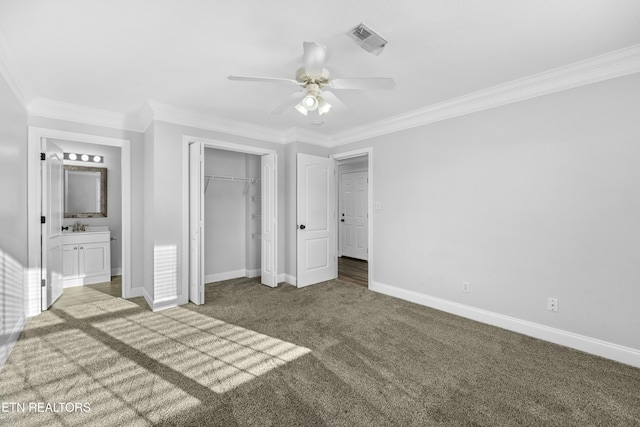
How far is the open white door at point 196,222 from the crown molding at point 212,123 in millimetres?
319

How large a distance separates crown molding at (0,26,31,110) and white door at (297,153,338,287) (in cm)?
307

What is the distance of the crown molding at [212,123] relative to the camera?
3.44 metres

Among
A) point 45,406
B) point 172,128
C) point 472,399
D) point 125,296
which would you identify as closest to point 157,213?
point 172,128

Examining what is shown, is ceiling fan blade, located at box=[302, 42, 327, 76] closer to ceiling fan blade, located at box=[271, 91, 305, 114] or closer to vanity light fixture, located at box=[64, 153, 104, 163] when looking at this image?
ceiling fan blade, located at box=[271, 91, 305, 114]

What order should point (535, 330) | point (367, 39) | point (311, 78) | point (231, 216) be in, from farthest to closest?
point (231, 216) → point (535, 330) → point (311, 78) → point (367, 39)

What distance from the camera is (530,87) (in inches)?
110

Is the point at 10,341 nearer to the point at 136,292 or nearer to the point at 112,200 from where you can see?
the point at 136,292

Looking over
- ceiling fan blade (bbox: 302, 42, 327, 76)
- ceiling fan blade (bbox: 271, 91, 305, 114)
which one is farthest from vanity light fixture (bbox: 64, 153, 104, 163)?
ceiling fan blade (bbox: 302, 42, 327, 76)

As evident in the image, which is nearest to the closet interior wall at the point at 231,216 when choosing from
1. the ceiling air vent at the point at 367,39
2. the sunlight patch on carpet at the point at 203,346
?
the sunlight patch on carpet at the point at 203,346

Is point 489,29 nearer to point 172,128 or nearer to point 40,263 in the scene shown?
point 172,128

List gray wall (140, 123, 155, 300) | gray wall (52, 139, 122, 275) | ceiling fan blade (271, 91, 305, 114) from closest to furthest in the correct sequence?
ceiling fan blade (271, 91, 305, 114), gray wall (140, 123, 155, 300), gray wall (52, 139, 122, 275)

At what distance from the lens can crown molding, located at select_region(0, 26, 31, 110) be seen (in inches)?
86.6

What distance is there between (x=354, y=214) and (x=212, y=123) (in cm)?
426

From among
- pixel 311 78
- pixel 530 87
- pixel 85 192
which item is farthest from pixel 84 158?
pixel 530 87
